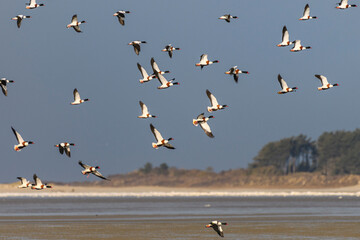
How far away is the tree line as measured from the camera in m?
165

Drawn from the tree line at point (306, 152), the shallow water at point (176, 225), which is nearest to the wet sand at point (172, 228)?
the shallow water at point (176, 225)

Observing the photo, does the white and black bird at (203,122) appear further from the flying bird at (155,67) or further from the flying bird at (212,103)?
the flying bird at (155,67)

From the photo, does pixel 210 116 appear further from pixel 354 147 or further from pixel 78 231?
pixel 354 147

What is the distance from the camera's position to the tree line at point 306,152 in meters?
165

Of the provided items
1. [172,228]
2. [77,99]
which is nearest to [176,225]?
[172,228]

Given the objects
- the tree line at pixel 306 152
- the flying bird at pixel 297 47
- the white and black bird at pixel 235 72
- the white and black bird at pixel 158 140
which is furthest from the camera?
the tree line at pixel 306 152

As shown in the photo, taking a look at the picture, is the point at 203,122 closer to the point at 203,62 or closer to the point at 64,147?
the point at 64,147

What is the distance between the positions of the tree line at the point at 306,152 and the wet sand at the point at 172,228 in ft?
359

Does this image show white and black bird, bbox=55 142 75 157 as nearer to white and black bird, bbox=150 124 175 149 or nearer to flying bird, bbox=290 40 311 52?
white and black bird, bbox=150 124 175 149

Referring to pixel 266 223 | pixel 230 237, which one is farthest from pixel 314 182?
pixel 230 237

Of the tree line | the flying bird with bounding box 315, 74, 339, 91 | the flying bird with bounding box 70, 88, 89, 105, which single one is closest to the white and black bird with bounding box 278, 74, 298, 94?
the flying bird with bounding box 315, 74, 339, 91

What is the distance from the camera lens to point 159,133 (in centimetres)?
3438

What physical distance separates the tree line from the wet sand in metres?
109

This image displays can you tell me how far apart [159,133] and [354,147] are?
134 metres
